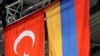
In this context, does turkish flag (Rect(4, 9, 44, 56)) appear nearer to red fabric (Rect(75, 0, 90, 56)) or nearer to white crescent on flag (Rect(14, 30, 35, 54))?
white crescent on flag (Rect(14, 30, 35, 54))

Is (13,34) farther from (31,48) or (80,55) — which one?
(80,55)

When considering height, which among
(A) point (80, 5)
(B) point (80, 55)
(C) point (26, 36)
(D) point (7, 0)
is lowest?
(B) point (80, 55)

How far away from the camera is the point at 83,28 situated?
297 inches

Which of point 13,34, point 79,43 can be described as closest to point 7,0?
point 13,34

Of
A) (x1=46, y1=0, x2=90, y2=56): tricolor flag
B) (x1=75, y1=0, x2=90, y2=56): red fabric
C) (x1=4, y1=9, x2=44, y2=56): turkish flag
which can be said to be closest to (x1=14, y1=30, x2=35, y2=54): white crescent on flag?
(x1=4, y1=9, x2=44, y2=56): turkish flag

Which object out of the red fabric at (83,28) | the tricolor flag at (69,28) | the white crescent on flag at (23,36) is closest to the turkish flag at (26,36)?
the white crescent on flag at (23,36)

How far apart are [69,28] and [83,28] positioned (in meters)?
0.30

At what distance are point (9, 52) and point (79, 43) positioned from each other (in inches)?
60.9

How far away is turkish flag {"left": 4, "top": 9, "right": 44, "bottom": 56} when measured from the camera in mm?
7590

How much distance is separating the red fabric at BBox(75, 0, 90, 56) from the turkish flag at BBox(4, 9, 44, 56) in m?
0.79

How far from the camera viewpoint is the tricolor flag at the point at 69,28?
298 inches

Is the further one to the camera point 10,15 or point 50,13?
point 10,15

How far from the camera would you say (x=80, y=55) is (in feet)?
24.9

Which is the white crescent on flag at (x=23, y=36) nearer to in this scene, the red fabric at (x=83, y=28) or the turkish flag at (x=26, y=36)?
the turkish flag at (x=26, y=36)
